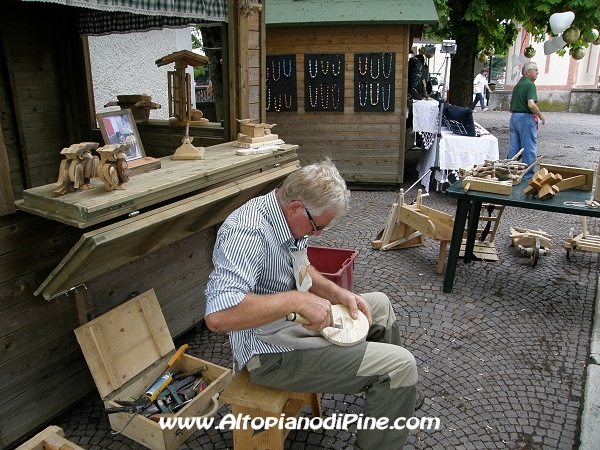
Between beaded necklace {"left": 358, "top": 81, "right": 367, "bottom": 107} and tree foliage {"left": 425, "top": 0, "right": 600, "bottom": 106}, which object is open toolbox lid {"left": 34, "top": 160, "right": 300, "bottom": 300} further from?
tree foliage {"left": 425, "top": 0, "right": 600, "bottom": 106}

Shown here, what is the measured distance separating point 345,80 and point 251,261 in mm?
6648

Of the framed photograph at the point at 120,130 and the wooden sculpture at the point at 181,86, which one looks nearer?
the framed photograph at the point at 120,130

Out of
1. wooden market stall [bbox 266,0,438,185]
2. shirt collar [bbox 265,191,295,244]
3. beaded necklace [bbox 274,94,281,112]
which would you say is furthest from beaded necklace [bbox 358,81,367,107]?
shirt collar [bbox 265,191,295,244]

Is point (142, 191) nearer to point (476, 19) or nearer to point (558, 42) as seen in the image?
point (476, 19)

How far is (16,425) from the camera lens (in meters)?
2.87

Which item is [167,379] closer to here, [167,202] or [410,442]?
[167,202]

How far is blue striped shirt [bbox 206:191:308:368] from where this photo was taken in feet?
7.22

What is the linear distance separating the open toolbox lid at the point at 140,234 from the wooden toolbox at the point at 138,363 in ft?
1.37

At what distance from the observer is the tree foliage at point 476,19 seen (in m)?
9.26

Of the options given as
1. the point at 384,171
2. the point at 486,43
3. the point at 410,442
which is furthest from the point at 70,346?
the point at 486,43

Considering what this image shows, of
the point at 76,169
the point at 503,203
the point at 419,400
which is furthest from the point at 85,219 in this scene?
the point at 503,203

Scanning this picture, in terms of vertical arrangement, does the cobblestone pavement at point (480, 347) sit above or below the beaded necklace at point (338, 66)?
below

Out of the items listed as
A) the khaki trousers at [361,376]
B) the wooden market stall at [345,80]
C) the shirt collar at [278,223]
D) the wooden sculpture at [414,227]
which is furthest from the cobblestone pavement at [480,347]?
the wooden market stall at [345,80]

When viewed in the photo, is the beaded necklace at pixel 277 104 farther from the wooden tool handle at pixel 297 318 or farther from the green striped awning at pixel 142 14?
the wooden tool handle at pixel 297 318
